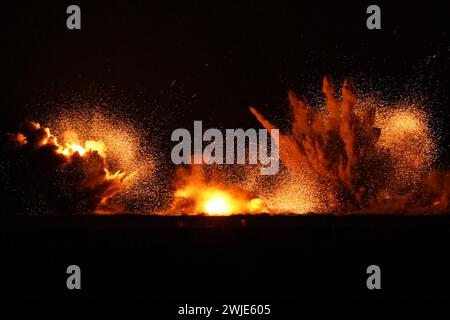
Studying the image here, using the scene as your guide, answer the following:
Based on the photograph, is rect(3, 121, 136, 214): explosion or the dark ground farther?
rect(3, 121, 136, 214): explosion

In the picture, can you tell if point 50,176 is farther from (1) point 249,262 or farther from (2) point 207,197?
(1) point 249,262

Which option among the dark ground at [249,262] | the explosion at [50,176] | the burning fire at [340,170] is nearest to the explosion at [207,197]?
the burning fire at [340,170]

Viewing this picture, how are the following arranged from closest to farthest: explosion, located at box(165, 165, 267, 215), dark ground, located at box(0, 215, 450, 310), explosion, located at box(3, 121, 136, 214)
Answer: dark ground, located at box(0, 215, 450, 310) → explosion, located at box(3, 121, 136, 214) → explosion, located at box(165, 165, 267, 215)

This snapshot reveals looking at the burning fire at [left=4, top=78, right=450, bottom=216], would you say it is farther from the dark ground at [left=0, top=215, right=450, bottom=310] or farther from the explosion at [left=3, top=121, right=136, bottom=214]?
the dark ground at [left=0, top=215, right=450, bottom=310]

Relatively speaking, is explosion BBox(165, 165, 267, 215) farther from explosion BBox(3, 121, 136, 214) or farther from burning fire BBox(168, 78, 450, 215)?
explosion BBox(3, 121, 136, 214)

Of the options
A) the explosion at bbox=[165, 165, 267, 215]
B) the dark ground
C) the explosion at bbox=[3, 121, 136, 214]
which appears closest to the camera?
the dark ground

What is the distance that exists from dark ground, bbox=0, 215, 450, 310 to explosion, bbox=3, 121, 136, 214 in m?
9.19

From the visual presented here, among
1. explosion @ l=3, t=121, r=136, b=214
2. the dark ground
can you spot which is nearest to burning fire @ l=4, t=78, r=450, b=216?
explosion @ l=3, t=121, r=136, b=214

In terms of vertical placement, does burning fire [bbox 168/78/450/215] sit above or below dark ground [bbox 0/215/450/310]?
above

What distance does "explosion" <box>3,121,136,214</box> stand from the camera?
20188 millimetres

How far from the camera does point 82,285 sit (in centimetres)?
1091

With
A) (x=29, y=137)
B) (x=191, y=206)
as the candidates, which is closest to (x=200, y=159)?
(x=191, y=206)

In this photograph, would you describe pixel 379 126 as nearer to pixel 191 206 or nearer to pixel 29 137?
pixel 191 206
